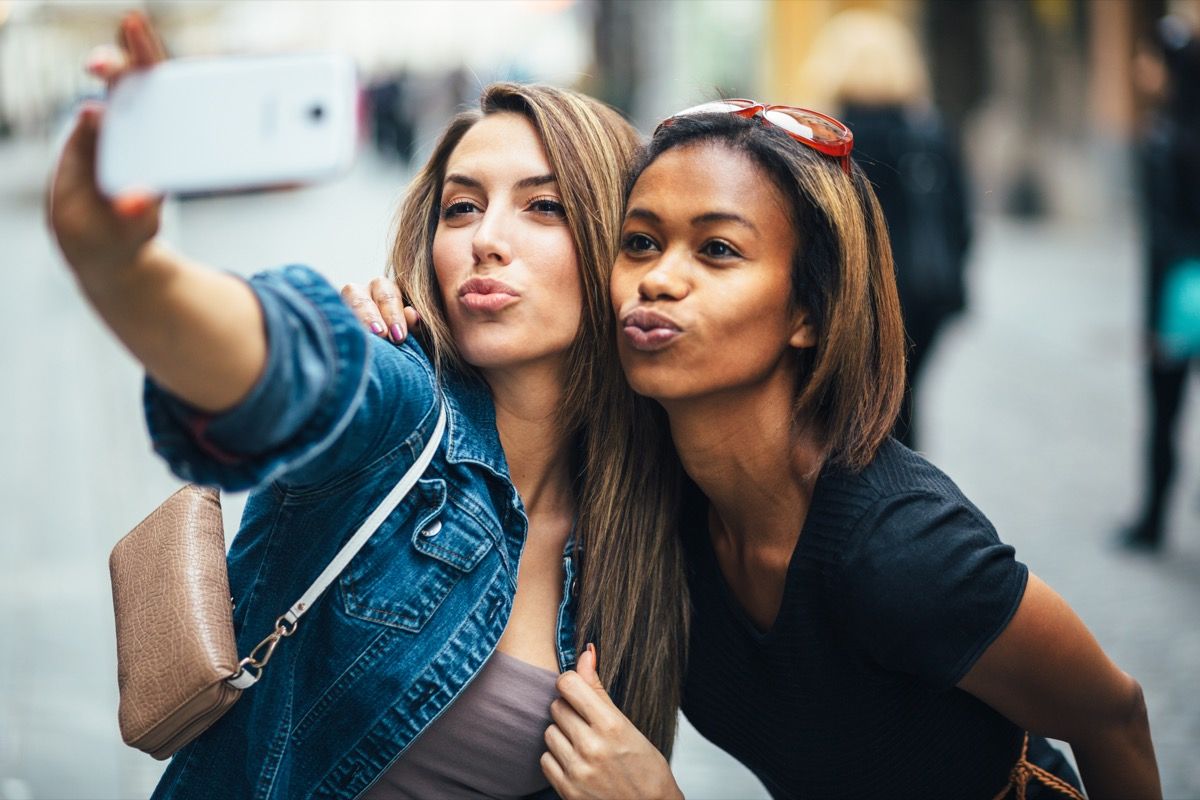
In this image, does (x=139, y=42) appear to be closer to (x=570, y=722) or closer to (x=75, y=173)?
(x=75, y=173)

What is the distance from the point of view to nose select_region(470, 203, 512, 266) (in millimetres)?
2104

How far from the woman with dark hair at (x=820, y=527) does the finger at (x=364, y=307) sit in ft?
1.32

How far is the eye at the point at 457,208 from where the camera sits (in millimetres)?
2234

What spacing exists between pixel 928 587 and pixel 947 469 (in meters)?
5.18

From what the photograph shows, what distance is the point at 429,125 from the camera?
32781 mm

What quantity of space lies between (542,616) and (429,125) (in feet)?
105

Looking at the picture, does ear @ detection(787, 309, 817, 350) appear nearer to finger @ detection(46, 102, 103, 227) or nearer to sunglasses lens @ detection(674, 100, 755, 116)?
Result: sunglasses lens @ detection(674, 100, 755, 116)

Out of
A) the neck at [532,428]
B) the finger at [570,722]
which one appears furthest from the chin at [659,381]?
the finger at [570,722]

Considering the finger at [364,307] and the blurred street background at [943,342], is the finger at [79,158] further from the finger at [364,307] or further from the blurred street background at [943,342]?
the finger at [364,307]

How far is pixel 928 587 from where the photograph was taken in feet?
5.81

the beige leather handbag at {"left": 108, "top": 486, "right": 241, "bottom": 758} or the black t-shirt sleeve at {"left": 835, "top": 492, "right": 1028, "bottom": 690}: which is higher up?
the black t-shirt sleeve at {"left": 835, "top": 492, "right": 1028, "bottom": 690}

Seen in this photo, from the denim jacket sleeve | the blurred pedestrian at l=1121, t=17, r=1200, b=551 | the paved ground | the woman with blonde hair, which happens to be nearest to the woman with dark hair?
the woman with blonde hair

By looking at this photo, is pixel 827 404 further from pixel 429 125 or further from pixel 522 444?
pixel 429 125

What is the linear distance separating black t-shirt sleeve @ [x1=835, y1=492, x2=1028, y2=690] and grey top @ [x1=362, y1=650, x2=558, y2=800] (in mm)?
566
